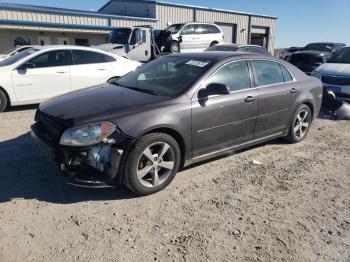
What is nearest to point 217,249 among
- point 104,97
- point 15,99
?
point 104,97

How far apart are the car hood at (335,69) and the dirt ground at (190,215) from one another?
4515 mm

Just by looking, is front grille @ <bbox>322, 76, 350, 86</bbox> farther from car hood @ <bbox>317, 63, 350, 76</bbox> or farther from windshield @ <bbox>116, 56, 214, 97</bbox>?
windshield @ <bbox>116, 56, 214, 97</bbox>

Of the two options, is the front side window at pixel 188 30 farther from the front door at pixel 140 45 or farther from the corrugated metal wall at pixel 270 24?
the corrugated metal wall at pixel 270 24

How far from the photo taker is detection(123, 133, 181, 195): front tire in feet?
12.0

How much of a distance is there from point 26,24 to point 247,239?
2197cm

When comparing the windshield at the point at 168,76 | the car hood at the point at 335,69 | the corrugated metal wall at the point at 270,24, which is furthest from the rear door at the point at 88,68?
the corrugated metal wall at the point at 270,24

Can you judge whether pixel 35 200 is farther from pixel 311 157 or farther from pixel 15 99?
pixel 15 99

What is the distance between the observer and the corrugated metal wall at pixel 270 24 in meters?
35.2

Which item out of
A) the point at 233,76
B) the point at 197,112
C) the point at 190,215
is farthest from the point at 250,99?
the point at 190,215

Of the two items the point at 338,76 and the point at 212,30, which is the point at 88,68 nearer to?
the point at 338,76

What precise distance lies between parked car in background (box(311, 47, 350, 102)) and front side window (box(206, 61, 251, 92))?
15.9 feet

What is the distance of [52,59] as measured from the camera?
8.05m

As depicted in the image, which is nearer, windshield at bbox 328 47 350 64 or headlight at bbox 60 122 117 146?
headlight at bbox 60 122 117 146

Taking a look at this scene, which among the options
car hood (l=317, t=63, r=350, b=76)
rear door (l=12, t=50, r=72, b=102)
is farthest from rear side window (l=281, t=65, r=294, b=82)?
rear door (l=12, t=50, r=72, b=102)
